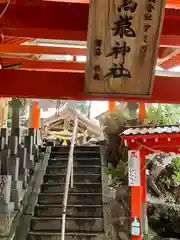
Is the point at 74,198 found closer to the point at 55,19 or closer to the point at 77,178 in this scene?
the point at 77,178

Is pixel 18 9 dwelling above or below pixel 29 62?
below

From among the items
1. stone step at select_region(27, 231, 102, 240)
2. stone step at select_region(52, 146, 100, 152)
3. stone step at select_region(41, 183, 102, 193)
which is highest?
stone step at select_region(52, 146, 100, 152)

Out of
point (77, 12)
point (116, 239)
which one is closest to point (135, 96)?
point (77, 12)

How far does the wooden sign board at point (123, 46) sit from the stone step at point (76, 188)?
5745mm

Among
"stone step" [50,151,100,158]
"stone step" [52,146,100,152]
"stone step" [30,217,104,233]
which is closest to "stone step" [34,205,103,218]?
"stone step" [30,217,104,233]

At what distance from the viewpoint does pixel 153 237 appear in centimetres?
827

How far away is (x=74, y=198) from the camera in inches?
346

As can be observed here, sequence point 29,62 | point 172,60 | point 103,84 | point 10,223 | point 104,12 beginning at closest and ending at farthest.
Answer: point 104,12 < point 103,84 < point 10,223 < point 172,60 < point 29,62

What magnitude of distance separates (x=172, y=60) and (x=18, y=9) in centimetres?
481

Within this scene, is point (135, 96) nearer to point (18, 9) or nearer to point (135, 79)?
point (135, 79)

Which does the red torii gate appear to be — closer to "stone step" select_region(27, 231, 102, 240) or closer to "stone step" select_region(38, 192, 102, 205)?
"stone step" select_region(27, 231, 102, 240)

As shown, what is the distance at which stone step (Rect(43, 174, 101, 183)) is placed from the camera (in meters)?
9.54

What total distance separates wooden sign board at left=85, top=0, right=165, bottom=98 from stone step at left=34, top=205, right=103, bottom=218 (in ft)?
Answer: 16.6

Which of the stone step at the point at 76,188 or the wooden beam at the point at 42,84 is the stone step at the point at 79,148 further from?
the wooden beam at the point at 42,84
